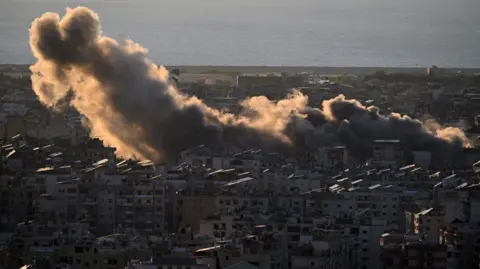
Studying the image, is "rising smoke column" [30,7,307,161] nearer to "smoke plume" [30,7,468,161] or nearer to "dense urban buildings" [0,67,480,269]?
"smoke plume" [30,7,468,161]

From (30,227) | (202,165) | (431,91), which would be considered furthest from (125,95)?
(431,91)

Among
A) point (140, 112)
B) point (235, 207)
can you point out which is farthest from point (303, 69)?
point (235, 207)

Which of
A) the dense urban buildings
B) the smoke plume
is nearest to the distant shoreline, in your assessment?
the dense urban buildings

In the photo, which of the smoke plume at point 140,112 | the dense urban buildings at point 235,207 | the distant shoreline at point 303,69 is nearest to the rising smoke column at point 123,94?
the smoke plume at point 140,112

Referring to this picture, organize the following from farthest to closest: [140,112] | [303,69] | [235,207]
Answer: [303,69], [140,112], [235,207]

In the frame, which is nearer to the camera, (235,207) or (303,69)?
(235,207)

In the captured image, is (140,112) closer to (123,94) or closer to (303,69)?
(123,94)

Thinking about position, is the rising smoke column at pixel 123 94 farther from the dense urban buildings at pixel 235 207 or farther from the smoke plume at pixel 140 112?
the dense urban buildings at pixel 235 207

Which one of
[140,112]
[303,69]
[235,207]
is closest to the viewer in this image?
[235,207]
